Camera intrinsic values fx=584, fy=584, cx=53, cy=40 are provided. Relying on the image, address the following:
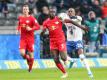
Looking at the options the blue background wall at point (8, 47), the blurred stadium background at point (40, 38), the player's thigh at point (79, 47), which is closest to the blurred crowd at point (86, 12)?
the blurred stadium background at point (40, 38)

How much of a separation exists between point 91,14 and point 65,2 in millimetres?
3371

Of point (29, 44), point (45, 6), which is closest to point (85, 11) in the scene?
point (45, 6)

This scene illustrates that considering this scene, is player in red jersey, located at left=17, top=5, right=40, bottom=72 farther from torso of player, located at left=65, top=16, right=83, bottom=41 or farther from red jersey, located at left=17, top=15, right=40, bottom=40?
torso of player, located at left=65, top=16, right=83, bottom=41

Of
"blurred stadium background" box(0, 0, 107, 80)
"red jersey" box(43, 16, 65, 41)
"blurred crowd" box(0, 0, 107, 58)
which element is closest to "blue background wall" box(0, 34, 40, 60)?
"blurred stadium background" box(0, 0, 107, 80)

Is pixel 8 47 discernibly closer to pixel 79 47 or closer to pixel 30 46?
pixel 30 46

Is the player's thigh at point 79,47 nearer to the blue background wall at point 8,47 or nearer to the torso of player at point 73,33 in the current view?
the torso of player at point 73,33

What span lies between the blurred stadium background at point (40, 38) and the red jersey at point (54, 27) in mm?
3450

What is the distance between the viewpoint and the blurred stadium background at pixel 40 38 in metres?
27.1

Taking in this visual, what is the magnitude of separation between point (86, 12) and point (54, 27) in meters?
11.2

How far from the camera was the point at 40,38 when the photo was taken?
1097 inches

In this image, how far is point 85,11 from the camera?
31422 mm

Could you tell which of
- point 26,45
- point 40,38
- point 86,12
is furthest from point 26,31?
point 86,12

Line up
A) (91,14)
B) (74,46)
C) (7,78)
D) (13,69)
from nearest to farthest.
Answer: (7,78) → (74,46) → (13,69) → (91,14)

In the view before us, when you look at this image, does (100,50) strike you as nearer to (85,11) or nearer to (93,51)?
(93,51)
